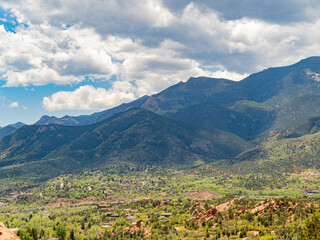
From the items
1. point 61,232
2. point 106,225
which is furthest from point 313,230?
point 61,232

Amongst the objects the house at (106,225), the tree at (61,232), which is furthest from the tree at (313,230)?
the tree at (61,232)

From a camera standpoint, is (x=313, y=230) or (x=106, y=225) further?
(x=106, y=225)

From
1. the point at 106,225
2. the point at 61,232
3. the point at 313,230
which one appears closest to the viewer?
the point at 313,230

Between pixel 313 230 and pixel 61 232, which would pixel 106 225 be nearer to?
pixel 61 232

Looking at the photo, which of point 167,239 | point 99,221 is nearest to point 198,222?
point 167,239

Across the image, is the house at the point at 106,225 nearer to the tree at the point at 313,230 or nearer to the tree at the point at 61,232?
the tree at the point at 61,232

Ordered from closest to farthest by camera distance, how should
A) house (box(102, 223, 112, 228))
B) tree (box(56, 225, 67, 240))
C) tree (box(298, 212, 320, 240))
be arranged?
tree (box(298, 212, 320, 240)), tree (box(56, 225, 67, 240)), house (box(102, 223, 112, 228))

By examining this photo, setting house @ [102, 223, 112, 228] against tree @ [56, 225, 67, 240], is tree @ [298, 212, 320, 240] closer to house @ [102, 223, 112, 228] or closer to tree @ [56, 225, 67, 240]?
house @ [102, 223, 112, 228]

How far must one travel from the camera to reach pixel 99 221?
13750cm

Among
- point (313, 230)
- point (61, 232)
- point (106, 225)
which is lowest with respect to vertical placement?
point (106, 225)

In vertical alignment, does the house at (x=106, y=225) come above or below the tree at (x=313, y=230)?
below

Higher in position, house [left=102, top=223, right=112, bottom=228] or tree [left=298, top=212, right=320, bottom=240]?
tree [left=298, top=212, right=320, bottom=240]

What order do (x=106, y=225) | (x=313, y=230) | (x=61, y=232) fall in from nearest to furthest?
(x=313, y=230)
(x=61, y=232)
(x=106, y=225)

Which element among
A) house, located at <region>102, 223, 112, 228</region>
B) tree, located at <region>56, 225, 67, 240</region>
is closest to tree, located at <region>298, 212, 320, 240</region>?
house, located at <region>102, 223, 112, 228</region>
